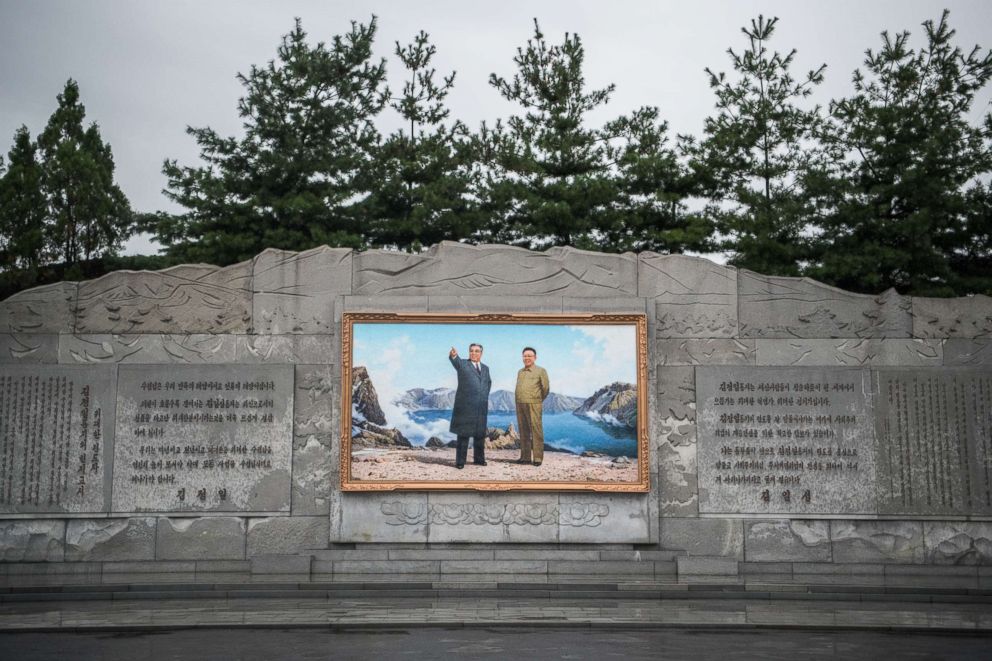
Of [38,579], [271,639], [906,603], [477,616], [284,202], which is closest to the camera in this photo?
[271,639]

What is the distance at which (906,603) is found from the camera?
9.70 meters

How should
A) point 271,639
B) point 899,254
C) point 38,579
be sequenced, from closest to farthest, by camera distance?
A: point 271,639 → point 38,579 → point 899,254

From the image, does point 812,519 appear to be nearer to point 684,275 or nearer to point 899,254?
point 684,275

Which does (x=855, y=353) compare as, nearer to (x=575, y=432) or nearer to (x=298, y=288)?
(x=575, y=432)

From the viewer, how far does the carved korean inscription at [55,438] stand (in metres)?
10.8

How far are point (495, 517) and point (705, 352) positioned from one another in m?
2.87

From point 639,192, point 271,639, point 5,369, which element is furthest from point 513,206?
point 271,639

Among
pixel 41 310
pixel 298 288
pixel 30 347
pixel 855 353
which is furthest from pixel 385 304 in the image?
pixel 855 353

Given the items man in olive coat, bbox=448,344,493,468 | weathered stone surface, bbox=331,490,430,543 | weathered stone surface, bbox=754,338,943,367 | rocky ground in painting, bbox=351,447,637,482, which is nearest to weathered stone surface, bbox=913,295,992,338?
weathered stone surface, bbox=754,338,943,367

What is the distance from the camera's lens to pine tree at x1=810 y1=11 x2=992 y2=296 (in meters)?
14.7

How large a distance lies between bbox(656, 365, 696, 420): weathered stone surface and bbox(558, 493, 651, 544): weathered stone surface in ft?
3.15

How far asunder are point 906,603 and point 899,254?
6359 mm

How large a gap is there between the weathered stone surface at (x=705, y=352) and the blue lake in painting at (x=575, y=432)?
942 millimetres

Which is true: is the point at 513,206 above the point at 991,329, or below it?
above
